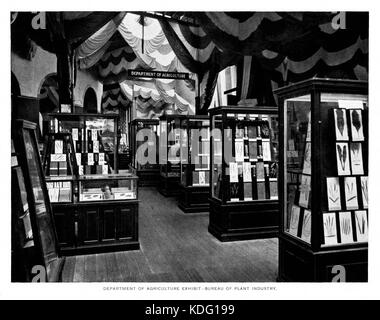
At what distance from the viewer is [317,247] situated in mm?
2775

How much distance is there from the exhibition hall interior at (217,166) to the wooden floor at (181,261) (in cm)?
2

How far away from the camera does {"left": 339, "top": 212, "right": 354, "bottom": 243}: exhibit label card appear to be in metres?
2.84

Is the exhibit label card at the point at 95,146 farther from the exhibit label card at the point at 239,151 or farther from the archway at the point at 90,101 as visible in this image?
the archway at the point at 90,101

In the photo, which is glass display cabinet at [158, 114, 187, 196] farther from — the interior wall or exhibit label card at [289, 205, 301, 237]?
exhibit label card at [289, 205, 301, 237]

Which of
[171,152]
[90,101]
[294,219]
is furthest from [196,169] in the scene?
[90,101]

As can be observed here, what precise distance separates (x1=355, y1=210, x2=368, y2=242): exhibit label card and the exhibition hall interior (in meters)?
0.01

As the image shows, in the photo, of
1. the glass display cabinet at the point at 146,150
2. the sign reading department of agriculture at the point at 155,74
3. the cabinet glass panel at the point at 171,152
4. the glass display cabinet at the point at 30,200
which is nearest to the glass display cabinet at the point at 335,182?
the glass display cabinet at the point at 30,200

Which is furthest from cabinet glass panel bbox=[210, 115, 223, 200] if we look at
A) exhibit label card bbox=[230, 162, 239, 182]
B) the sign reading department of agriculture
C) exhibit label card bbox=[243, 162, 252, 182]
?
the sign reading department of agriculture

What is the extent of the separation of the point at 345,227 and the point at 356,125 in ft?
2.84

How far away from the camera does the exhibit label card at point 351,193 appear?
9.23ft

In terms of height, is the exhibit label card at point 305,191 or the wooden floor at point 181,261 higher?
the exhibit label card at point 305,191

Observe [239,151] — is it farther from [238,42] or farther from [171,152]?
[171,152]
